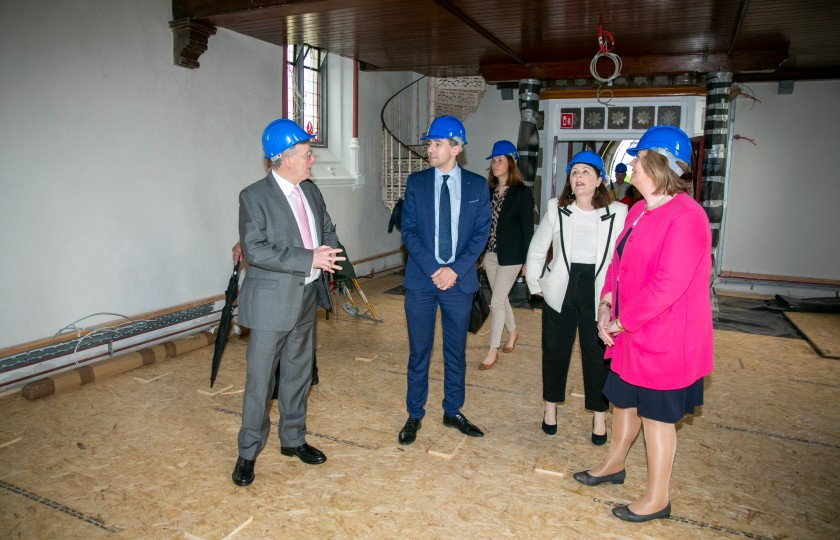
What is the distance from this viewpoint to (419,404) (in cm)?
363

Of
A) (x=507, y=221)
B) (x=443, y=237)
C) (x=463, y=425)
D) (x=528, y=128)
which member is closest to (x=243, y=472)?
(x=463, y=425)

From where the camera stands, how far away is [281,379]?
3217 mm

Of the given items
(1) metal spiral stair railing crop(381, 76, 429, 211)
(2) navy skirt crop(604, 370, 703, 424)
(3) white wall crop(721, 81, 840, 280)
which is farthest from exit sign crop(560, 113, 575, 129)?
(2) navy skirt crop(604, 370, 703, 424)

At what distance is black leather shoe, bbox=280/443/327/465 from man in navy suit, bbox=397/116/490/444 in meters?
0.74

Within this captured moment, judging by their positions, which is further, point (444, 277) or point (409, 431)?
point (409, 431)

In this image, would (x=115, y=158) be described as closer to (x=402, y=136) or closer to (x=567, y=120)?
(x=402, y=136)

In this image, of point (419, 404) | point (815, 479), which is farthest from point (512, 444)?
point (815, 479)

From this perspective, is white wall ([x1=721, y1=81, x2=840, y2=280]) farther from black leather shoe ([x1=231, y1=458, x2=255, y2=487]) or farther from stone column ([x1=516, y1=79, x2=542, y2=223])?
black leather shoe ([x1=231, y1=458, x2=255, y2=487])

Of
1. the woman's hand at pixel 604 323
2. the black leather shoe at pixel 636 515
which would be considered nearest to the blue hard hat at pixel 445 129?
the woman's hand at pixel 604 323

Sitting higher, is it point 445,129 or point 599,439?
point 445,129

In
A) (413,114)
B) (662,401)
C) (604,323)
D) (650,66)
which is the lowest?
(662,401)

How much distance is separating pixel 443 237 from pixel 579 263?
770 millimetres

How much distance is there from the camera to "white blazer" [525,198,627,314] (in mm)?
3279

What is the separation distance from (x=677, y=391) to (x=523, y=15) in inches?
166
